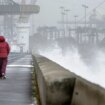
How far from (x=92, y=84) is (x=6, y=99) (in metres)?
7.04

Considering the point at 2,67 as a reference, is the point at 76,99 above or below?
above

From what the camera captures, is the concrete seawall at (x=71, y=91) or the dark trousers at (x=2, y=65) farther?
the dark trousers at (x=2, y=65)

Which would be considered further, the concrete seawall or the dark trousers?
the dark trousers

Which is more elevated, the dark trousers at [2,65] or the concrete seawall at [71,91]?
the concrete seawall at [71,91]

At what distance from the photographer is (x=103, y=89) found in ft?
21.2

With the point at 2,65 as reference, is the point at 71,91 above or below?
above

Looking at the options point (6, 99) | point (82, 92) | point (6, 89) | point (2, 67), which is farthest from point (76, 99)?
point (2, 67)

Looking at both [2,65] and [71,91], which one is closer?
[71,91]

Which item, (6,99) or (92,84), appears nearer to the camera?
(92,84)

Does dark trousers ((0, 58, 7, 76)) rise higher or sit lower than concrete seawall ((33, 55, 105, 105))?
lower

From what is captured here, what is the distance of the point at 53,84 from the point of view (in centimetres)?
720

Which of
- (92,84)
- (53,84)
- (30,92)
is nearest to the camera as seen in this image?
(92,84)

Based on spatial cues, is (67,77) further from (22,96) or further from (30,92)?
(30,92)

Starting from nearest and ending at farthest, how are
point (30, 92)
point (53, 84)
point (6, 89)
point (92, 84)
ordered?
1. point (92, 84)
2. point (53, 84)
3. point (30, 92)
4. point (6, 89)
